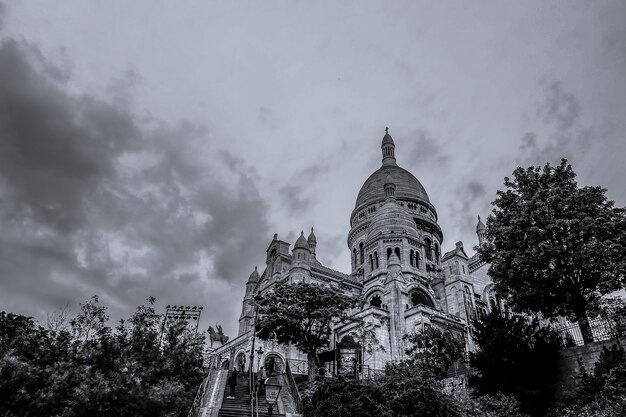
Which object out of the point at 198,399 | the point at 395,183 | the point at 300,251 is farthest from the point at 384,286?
the point at 395,183

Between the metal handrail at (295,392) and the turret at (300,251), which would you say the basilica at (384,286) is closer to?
the turret at (300,251)

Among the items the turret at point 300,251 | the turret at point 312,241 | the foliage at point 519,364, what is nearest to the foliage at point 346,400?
the foliage at point 519,364

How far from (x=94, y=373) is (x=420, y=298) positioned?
95.6 feet

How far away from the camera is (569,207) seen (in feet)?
65.4

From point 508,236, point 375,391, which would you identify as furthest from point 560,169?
point 375,391

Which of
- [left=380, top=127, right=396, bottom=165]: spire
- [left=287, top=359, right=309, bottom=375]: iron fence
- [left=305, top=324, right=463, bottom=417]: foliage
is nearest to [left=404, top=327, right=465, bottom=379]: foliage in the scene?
[left=305, top=324, right=463, bottom=417]: foliage

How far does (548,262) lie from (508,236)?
2070mm

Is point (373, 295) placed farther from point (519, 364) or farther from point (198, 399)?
point (198, 399)

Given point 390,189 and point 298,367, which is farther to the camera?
point 390,189

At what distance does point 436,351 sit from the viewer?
27.4 metres

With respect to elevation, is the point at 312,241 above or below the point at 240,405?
above

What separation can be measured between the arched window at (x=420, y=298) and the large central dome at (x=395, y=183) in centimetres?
2078

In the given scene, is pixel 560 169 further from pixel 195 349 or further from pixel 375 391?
pixel 195 349

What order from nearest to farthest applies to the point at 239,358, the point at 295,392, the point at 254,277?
the point at 295,392, the point at 239,358, the point at 254,277
